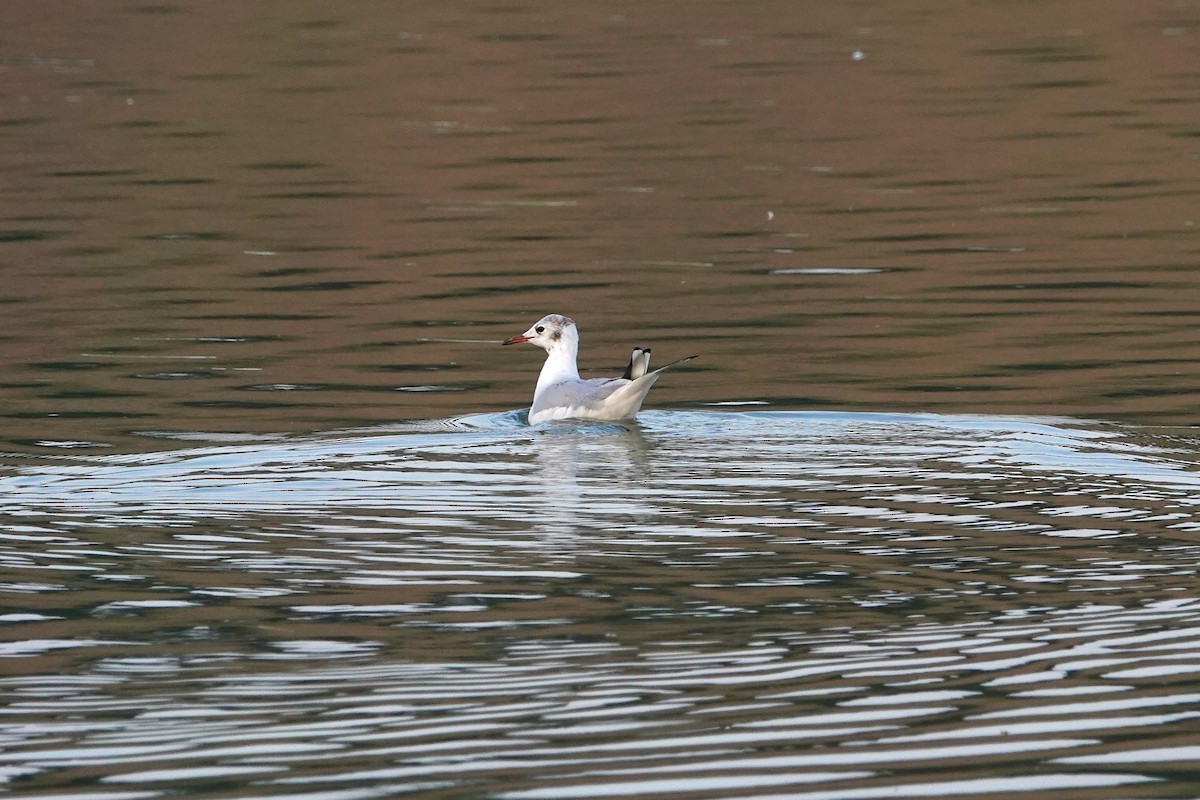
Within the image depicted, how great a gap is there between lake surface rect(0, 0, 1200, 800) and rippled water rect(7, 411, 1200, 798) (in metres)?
0.03

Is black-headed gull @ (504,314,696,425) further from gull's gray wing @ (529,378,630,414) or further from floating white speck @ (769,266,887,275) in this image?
floating white speck @ (769,266,887,275)

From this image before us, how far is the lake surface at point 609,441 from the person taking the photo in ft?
23.8

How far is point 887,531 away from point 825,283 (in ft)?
30.9

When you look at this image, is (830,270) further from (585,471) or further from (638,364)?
(585,471)

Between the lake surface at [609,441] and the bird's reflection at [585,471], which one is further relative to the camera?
the bird's reflection at [585,471]

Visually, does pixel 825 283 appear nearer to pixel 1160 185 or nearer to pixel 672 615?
Answer: pixel 1160 185

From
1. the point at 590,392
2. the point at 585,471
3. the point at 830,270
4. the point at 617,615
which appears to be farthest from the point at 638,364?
the point at 830,270

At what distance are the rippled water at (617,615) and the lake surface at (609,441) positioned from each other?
0.03 m

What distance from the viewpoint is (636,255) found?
71.9 feet

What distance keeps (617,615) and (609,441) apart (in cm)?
481

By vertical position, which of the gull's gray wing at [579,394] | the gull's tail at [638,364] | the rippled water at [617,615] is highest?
the gull's tail at [638,364]

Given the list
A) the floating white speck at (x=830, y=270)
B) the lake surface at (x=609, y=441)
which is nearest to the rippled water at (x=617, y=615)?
the lake surface at (x=609, y=441)

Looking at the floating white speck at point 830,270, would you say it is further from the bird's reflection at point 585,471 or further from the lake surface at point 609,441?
the bird's reflection at point 585,471

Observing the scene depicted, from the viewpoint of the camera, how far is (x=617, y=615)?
350 inches
